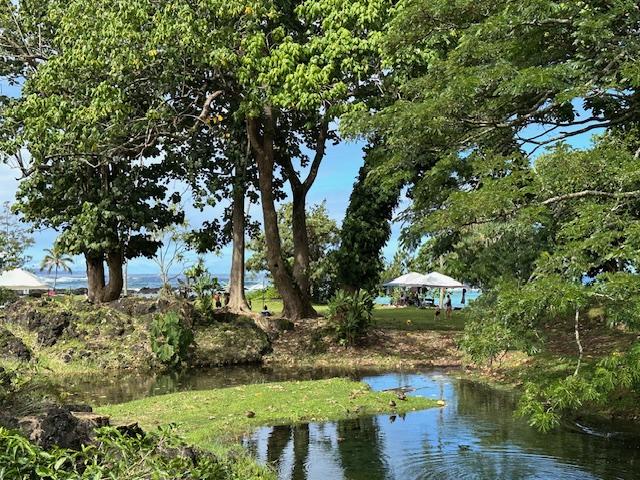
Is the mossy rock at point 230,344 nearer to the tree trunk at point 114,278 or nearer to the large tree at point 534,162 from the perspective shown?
the tree trunk at point 114,278

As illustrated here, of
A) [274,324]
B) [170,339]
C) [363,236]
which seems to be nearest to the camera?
[170,339]

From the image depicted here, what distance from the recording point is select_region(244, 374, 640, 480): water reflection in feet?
27.5

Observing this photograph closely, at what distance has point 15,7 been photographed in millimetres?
23391

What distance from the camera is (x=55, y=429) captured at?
4836 millimetres

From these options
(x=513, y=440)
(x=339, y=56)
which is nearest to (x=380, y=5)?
(x=339, y=56)

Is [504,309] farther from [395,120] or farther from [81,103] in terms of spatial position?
[81,103]

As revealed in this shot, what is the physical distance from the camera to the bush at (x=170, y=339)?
1862 cm

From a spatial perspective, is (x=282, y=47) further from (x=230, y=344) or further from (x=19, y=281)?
(x=19, y=281)

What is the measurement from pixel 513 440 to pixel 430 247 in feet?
18.8

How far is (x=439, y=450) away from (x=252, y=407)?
4.01m

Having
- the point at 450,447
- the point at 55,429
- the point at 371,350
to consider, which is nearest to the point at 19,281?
the point at 371,350

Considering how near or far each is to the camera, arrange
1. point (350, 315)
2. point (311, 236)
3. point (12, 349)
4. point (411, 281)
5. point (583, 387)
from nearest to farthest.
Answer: point (583, 387)
point (12, 349)
point (350, 315)
point (411, 281)
point (311, 236)

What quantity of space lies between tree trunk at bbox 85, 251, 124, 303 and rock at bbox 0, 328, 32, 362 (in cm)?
812

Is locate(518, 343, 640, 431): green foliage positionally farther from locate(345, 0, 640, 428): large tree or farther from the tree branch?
A: the tree branch
